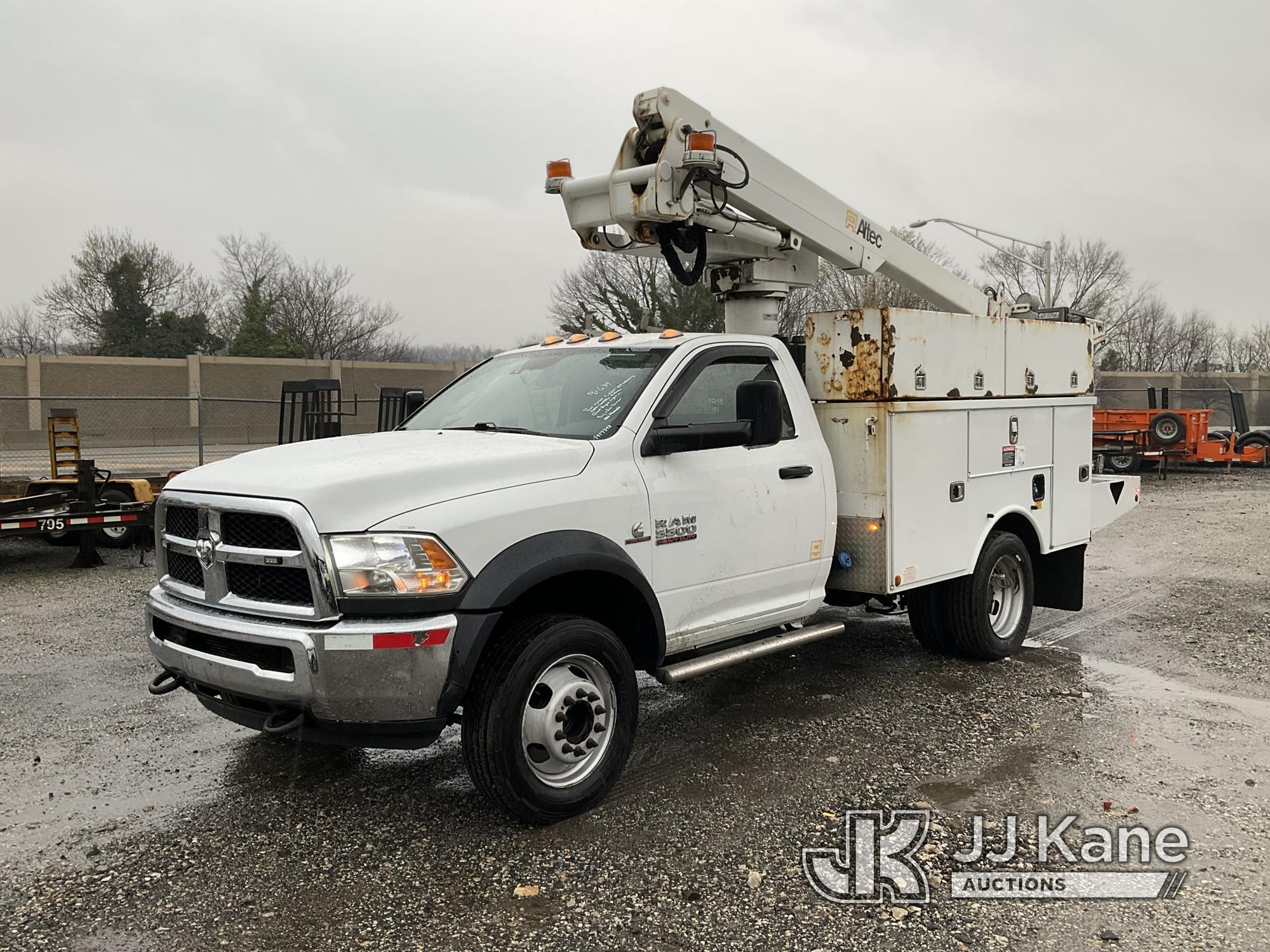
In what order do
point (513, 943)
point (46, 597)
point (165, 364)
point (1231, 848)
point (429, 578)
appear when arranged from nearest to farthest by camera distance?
1. point (513, 943)
2. point (429, 578)
3. point (1231, 848)
4. point (46, 597)
5. point (165, 364)

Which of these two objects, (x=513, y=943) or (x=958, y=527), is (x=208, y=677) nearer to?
(x=513, y=943)

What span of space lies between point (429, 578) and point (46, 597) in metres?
7.21

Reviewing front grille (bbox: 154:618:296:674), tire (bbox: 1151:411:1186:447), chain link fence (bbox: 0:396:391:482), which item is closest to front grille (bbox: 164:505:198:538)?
front grille (bbox: 154:618:296:674)

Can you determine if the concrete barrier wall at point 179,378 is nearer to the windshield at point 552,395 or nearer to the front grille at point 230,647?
the windshield at point 552,395

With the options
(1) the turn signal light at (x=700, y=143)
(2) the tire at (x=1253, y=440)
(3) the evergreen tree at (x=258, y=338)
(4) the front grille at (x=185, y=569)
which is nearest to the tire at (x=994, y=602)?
(1) the turn signal light at (x=700, y=143)

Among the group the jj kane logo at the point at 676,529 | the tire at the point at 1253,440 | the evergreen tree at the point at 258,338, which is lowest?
the tire at the point at 1253,440

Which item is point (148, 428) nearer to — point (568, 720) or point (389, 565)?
point (568, 720)

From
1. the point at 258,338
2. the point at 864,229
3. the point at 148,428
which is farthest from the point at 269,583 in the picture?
the point at 258,338

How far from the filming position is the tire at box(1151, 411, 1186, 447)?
2197 cm

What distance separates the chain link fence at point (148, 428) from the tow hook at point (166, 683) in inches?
586

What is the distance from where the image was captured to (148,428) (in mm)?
27125

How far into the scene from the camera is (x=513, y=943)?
10.9 ft

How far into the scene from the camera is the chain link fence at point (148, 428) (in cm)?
2038

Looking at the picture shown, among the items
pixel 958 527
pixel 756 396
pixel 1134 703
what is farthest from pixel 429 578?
pixel 1134 703
